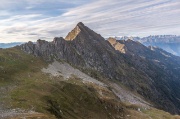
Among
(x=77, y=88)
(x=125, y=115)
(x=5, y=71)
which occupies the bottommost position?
(x=125, y=115)

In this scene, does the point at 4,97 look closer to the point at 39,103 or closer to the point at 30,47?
the point at 39,103

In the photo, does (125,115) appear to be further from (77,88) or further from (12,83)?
(12,83)

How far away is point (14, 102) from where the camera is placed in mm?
65938

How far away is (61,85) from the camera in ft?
354

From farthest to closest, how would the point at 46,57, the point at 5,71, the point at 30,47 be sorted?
1. the point at 30,47
2. the point at 46,57
3. the point at 5,71

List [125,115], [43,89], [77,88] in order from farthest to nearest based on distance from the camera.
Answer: [125,115], [77,88], [43,89]

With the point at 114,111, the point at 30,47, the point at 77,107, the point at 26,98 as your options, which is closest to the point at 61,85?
the point at 77,107

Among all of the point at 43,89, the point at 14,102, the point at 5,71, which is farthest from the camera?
the point at 5,71

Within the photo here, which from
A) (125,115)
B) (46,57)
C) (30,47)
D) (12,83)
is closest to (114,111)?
(125,115)

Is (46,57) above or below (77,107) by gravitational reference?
above

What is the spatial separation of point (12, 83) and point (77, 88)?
99.0 feet

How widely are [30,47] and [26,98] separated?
130 m

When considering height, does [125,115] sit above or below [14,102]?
below

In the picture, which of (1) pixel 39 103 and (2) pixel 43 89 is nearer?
(1) pixel 39 103
